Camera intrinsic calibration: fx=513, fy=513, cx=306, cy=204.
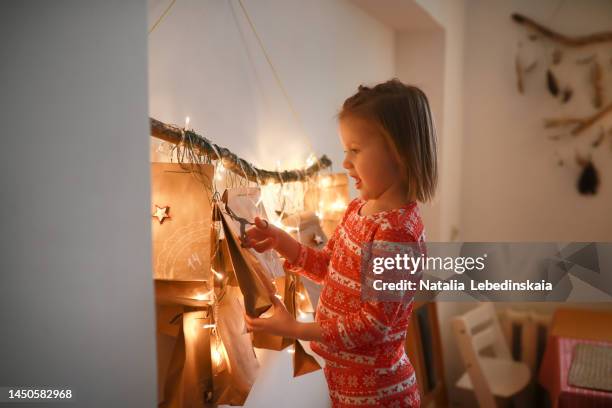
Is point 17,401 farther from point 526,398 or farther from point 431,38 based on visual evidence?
point 526,398

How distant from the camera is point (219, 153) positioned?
38.8 inches

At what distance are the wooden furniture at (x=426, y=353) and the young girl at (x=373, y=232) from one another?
114cm

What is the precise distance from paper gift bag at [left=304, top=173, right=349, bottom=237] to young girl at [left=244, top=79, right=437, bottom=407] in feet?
1.68

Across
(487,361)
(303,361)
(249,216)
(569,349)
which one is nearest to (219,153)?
(249,216)

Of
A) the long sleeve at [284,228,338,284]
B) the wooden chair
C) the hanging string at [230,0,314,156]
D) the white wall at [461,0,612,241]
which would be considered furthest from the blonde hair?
the white wall at [461,0,612,241]

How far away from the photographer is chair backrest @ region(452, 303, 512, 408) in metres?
2.10

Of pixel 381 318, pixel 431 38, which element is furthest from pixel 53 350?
pixel 431 38

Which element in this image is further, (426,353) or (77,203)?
(426,353)

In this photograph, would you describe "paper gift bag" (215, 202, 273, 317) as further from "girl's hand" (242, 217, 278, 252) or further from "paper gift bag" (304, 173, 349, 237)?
"paper gift bag" (304, 173, 349, 237)

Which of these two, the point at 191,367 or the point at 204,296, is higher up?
the point at 204,296

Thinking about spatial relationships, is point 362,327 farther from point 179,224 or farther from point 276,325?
point 179,224

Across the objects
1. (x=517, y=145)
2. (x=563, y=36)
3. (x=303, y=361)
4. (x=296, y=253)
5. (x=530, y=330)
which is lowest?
(x=530, y=330)

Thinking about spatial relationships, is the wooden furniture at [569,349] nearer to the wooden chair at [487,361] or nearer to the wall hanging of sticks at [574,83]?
the wooden chair at [487,361]

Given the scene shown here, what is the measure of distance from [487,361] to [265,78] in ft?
6.14
